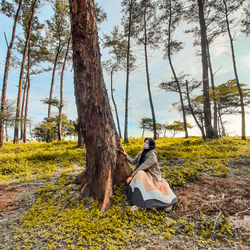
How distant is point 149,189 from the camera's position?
9.02ft

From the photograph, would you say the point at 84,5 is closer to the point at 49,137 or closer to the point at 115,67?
the point at 115,67

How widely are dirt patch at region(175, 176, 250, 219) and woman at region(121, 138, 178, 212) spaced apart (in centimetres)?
32

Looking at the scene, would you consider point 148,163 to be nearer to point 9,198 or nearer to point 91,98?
point 91,98

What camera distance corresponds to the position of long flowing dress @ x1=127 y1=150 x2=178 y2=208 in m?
2.64

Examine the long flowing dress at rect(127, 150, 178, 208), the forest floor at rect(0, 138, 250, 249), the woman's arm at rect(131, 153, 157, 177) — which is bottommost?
the forest floor at rect(0, 138, 250, 249)

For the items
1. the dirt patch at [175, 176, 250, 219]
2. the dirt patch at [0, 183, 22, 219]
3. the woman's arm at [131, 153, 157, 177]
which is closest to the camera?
the dirt patch at [175, 176, 250, 219]

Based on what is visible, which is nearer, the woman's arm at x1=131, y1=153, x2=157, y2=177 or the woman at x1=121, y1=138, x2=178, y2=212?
the woman at x1=121, y1=138, x2=178, y2=212

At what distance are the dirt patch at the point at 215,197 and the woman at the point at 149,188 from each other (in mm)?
320

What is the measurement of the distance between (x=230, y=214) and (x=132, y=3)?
15.5 metres

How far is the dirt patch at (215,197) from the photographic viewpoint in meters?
2.57

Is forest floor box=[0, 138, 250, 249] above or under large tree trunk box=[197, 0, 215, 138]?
under

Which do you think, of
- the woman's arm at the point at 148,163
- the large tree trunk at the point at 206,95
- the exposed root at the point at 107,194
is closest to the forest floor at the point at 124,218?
the exposed root at the point at 107,194

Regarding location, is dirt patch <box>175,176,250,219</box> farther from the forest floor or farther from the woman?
the woman

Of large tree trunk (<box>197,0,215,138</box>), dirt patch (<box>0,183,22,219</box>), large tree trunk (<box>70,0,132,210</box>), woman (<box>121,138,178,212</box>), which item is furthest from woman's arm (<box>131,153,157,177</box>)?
large tree trunk (<box>197,0,215,138</box>)
